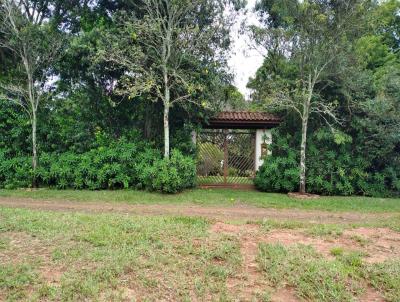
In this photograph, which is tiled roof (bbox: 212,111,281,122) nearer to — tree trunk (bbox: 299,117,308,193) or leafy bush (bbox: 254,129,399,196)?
leafy bush (bbox: 254,129,399,196)

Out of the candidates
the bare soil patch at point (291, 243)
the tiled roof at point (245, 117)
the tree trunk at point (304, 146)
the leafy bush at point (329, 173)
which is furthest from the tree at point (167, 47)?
the bare soil patch at point (291, 243)

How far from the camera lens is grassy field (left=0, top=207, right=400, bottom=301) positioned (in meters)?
3.04

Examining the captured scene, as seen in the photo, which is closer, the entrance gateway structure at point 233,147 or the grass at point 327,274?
the grass at point 327,274

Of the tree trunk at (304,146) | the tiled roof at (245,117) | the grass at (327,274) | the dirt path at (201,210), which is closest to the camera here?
the grass at (327,274)

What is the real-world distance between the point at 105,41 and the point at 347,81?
7924 millimetres

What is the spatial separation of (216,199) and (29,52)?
7.38 meters

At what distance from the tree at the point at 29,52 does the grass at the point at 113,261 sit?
6.07 m

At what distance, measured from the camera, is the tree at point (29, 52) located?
933cm

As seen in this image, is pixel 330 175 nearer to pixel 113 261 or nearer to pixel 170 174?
pixel 170 174

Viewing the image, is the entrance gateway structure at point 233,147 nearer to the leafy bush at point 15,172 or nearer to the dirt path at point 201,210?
the dirt path at point 201,210

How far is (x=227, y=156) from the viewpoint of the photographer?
39.6 feet

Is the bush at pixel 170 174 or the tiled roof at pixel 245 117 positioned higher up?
the tiled roof at pixel 245 117

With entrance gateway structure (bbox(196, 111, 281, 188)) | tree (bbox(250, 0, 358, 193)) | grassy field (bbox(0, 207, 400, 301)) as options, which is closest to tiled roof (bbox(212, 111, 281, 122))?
entrance gateway structure (bbox(196, 111, 281, 188))

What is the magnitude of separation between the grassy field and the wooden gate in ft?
23.8
